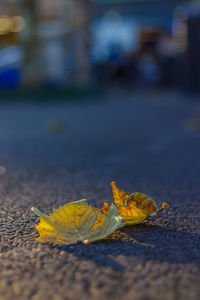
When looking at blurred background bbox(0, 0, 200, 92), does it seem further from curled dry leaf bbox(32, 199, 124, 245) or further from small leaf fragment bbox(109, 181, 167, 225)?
curled dry leaf bbox(32, 199, 124, 245)

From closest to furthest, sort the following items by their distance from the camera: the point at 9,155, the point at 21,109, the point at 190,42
A: 1. the point at 9,155
2. the point at 21,109
3. the point at 190,42

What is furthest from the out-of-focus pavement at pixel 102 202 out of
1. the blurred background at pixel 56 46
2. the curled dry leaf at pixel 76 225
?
the blurred background at pixel 56 46

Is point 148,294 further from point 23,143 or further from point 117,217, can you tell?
point 23,143

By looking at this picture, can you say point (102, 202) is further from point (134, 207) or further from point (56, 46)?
point (56, 46)

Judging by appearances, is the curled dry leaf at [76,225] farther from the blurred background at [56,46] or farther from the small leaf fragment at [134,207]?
the blurred background at [56,46]

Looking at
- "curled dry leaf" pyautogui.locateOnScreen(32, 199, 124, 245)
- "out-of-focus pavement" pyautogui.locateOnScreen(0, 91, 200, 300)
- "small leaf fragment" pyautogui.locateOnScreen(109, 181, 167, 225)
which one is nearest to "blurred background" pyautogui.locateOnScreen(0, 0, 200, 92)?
"out-of-focus pavement" pyautogui.locateOnScreen(0, 91, 200, 300)

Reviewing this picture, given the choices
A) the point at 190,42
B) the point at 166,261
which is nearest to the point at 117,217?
the point at 166,261
